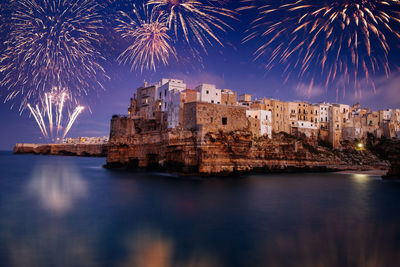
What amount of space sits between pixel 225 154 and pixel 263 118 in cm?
2177

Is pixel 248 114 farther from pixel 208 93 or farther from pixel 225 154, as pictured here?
pixel 225 154

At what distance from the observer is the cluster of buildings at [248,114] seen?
2969cm

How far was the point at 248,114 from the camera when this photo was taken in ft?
160

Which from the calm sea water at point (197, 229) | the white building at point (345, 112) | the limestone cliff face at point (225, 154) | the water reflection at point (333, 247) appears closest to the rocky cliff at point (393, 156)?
the calm sea water at point (197, 229)

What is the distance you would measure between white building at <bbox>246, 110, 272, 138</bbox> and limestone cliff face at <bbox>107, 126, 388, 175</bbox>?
1901mm

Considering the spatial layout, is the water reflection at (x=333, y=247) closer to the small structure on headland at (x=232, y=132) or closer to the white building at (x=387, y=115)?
the small structure on headland at (x=232, y=132)

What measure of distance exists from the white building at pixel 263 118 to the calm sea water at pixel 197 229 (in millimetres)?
28786

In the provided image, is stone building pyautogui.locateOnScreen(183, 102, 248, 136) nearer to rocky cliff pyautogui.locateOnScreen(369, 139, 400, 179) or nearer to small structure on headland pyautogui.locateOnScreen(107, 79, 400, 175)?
small structure on headland pyautogui.locateOnScreen(107, 79, 400, 175)

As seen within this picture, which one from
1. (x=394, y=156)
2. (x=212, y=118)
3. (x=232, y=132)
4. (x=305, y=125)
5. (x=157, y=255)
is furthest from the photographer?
(x=305, y=125)

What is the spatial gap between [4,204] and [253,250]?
15.1m

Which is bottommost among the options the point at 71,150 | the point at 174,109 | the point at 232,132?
the point at 71,150

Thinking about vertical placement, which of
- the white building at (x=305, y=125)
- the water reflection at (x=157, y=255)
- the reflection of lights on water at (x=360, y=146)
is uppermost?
the white building at (x=305, y=125)

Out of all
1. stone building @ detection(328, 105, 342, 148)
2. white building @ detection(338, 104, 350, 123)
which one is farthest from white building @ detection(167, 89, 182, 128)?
white building @ detection(338, 104, 350, 123)

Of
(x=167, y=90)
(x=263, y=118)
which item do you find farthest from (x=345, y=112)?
(x=167, y=90)
